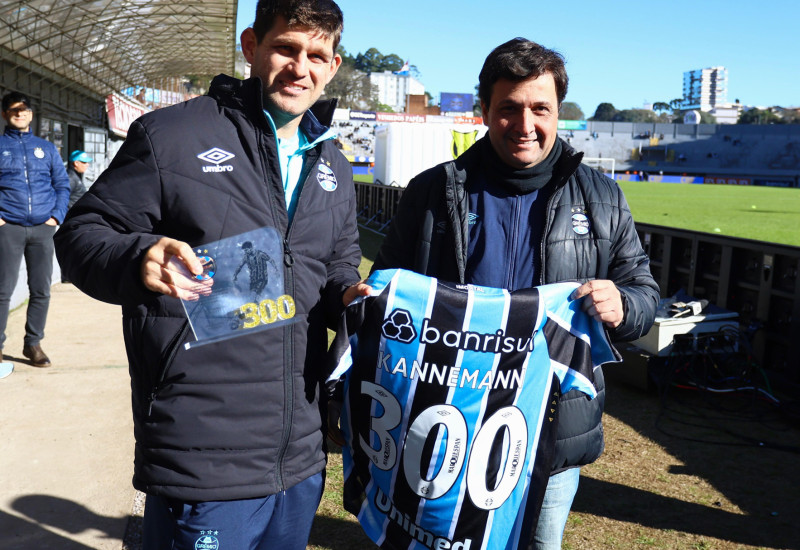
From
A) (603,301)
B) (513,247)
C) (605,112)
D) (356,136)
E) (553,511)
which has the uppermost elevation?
(605,112)

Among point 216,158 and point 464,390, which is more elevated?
point 216,158

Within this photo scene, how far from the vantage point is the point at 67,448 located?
4.62m

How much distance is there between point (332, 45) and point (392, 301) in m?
0.75

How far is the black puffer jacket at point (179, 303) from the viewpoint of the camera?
71.0 inches

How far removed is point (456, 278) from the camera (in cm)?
232

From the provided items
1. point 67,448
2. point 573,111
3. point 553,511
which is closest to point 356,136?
point 67,448

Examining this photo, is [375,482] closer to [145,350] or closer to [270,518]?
[270,518]

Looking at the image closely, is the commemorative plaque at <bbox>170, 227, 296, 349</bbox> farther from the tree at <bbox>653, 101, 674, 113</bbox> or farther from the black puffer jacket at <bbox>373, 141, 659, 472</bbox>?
the tree at <bbox>653, 101, 674, 113</bbox>

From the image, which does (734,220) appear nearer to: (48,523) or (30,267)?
(30,267)

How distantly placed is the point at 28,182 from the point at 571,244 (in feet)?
17.4

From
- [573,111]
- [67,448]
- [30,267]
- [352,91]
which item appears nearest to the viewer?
[67,448]

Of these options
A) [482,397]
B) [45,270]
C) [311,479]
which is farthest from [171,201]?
[45,270]

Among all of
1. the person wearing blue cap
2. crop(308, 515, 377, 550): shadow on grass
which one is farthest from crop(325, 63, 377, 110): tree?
crop(308, 515, 377, 550): shadow on grass

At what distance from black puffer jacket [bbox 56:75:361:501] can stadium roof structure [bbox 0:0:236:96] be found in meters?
20.9
